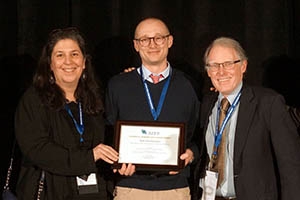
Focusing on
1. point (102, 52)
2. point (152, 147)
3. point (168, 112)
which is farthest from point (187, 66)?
point (152, 147)

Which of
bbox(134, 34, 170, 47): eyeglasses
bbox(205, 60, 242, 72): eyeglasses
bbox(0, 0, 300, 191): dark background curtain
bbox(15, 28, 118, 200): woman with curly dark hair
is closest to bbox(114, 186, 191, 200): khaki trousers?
bbox(15, 28, 118, 200): woman with curly dark hair

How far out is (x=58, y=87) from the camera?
109 inches

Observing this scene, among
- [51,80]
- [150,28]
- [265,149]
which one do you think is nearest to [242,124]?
[265,149]

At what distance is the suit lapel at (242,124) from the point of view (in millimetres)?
2432

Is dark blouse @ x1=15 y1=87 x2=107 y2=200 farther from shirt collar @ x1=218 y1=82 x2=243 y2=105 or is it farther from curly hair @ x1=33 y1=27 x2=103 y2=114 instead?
shirt collar @ x1=218 y1=82 x2=243 y2=105

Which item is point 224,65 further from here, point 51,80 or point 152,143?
point 51,80

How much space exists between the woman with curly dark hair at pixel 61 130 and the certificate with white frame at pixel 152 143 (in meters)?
0.08

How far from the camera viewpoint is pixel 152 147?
2637mm

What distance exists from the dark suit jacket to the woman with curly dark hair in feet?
2.16

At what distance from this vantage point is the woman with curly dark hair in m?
2.60

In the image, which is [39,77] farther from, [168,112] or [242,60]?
[242,60]

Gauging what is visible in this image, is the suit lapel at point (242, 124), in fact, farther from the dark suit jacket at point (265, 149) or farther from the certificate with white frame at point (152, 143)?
the certificate with white frame at point (152, 143)

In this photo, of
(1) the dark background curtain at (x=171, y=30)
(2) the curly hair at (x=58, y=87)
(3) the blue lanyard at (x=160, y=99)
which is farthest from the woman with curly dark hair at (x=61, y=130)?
(1) the dark background curtain at (x=171, y=30)

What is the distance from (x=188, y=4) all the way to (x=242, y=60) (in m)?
1.28
